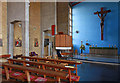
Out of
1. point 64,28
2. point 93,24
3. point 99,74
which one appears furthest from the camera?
point 93,24

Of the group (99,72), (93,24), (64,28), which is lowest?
(99,72)

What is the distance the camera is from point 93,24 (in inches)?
451

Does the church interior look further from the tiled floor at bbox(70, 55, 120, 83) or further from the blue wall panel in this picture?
the tiled floor at bbox(70, 55, 120, 83)

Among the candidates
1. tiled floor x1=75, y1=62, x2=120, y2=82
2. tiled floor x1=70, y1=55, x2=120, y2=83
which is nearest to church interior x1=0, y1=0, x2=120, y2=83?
tiled floor x1=70, y1=55, x2=120, y2=83

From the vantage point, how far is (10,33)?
7.45 metres

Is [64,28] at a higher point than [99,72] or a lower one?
higher

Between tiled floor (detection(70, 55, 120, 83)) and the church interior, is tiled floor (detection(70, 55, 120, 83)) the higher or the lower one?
the lower one

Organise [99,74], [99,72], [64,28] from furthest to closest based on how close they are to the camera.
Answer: [64,28] → [99,72] → [99,74]

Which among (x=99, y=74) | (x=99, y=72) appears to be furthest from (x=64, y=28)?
(x=99, y=74)

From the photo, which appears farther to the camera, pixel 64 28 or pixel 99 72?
pixel 64 28

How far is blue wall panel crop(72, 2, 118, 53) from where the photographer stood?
1030 centimetres

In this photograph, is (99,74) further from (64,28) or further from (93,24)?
(93,24)

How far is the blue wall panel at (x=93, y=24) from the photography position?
33.8ft

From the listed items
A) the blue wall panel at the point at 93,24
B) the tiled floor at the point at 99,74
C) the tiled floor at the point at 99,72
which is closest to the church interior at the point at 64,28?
the blue wall panel at the point at 93,24
